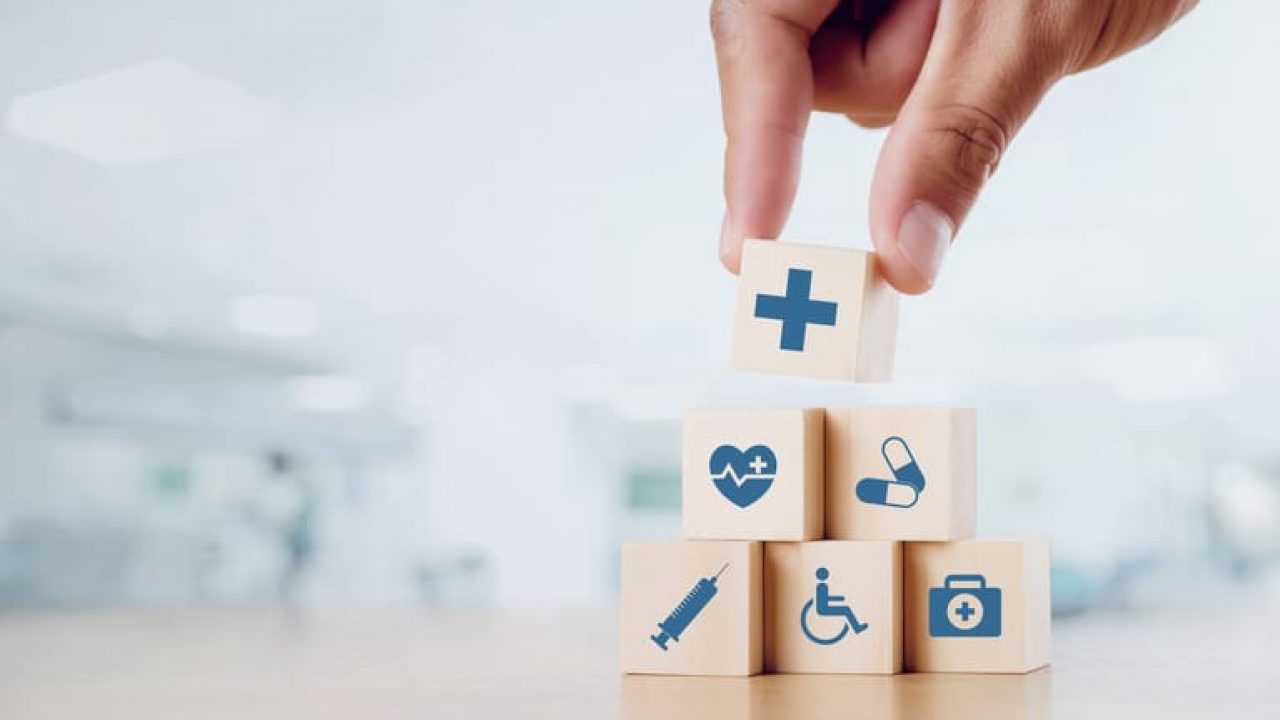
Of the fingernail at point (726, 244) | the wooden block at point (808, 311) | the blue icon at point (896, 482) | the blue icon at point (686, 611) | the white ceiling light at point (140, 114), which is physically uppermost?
the white ceiling light at point (140, 114)

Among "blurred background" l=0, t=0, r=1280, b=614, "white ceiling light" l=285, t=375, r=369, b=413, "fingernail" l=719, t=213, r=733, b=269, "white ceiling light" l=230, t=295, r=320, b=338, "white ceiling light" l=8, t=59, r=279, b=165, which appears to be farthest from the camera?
"white ceiling light" l=285, t=375, r=369, b=413

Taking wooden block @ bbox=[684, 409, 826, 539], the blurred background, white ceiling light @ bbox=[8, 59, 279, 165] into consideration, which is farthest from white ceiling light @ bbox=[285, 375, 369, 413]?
wooden block @ bbox=[684, 409, 826, 539]

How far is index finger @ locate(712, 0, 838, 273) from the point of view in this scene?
55.7 inches

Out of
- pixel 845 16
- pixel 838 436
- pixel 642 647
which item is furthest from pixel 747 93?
pixel 642 647

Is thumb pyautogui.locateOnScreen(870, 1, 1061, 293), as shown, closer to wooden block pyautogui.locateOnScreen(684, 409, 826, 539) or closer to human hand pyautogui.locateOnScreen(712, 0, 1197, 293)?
human hand pyautogui.locateOnScreen(712, 0, 1197, 293)

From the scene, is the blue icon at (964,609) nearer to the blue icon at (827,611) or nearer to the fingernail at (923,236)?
the blue icon at (827,611)

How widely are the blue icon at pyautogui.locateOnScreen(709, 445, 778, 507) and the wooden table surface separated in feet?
0.53

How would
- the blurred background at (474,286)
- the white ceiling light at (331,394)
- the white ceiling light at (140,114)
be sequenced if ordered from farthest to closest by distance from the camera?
the white ceiling light at (331,394), the blurred background at (474,286), the white ceiling light at (140,114)

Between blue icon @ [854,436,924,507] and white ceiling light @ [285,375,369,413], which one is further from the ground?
white ceiling light @ [285,375,369,413]

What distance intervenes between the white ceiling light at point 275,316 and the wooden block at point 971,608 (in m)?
3.74

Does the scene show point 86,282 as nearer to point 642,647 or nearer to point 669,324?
point 669,324

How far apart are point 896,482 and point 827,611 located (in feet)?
0.41

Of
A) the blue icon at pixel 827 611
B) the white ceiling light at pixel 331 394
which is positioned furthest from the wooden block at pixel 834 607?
the white ceiling light at pixel 331 394

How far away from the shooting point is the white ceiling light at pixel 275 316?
15.4ft
